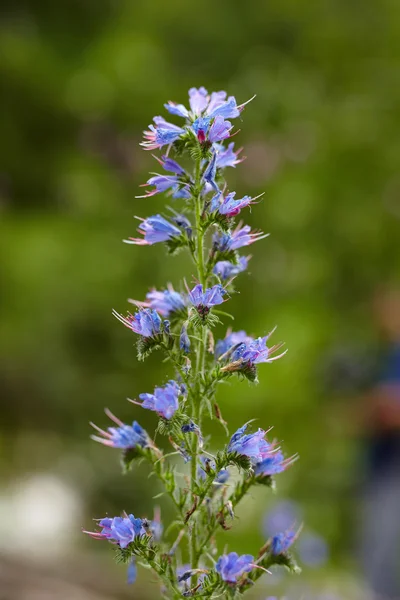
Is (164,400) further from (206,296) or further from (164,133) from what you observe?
(164,133)

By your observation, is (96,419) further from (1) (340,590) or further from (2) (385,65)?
(2) (385,65)

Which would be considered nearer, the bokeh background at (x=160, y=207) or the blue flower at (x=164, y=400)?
the blue flower at (x=164, y=400)

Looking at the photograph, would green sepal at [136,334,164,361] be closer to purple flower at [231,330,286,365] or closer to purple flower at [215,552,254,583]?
purple flower at [231,330,286,365]

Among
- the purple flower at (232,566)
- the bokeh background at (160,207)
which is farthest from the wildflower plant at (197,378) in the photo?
the bokeh background at (160,207)

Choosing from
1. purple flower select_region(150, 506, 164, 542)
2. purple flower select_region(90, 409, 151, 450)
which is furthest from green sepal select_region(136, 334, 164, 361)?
purple flower select_region(150, 506, 164, 542)

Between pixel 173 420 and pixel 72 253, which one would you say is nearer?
pixel 173 420

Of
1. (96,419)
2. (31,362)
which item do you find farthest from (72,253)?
(96,419)

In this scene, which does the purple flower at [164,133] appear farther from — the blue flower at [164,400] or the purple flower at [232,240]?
the blue flower at [164,400]
